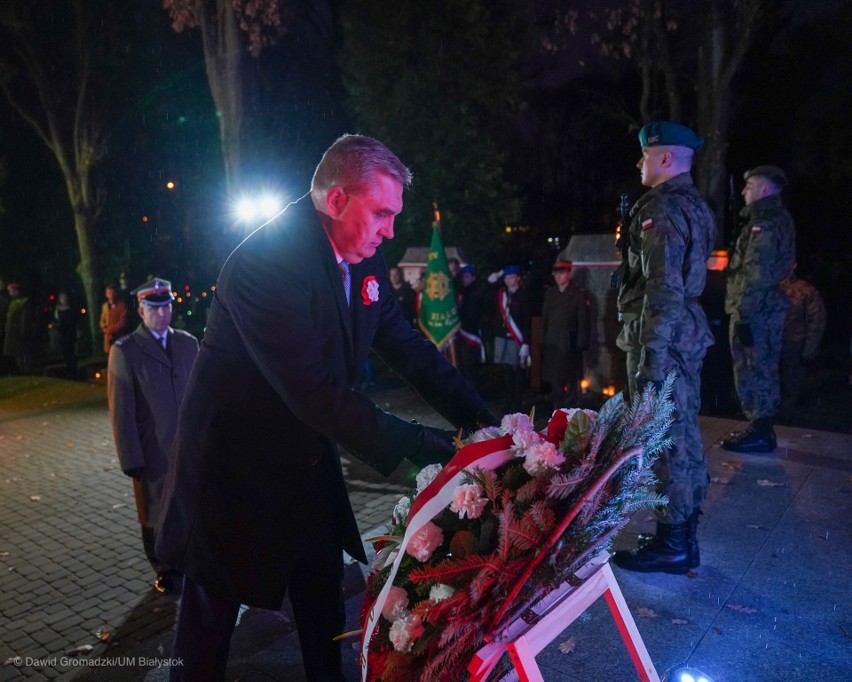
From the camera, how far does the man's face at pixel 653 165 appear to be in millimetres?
3809

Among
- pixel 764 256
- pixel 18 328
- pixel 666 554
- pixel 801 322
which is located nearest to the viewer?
pixel 666 554

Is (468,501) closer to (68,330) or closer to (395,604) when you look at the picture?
(395,604)

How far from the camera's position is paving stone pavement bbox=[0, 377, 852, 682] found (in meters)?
3.07

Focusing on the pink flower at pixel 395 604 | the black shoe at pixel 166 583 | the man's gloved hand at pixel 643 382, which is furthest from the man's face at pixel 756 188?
the black shoe at pixel 166 583

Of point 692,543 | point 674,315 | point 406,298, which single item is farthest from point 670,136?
point 406,298

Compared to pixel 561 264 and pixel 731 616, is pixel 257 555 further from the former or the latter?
pixel 561 264

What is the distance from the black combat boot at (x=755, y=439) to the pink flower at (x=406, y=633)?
16.6ft

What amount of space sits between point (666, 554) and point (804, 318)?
19.8 ft

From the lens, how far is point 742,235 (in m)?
6.27

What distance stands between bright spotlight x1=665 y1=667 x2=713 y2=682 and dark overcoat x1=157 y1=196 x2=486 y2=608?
138 cm

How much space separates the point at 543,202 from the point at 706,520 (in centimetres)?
1897

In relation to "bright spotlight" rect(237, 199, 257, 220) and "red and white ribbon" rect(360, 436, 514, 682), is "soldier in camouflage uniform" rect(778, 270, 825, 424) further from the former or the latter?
"bright spotlight" rect(237, 199, 257, 220)

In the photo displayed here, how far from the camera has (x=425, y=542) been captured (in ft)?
5.99

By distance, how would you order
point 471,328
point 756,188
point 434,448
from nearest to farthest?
point 434,448
point 756,188
point 471,328
